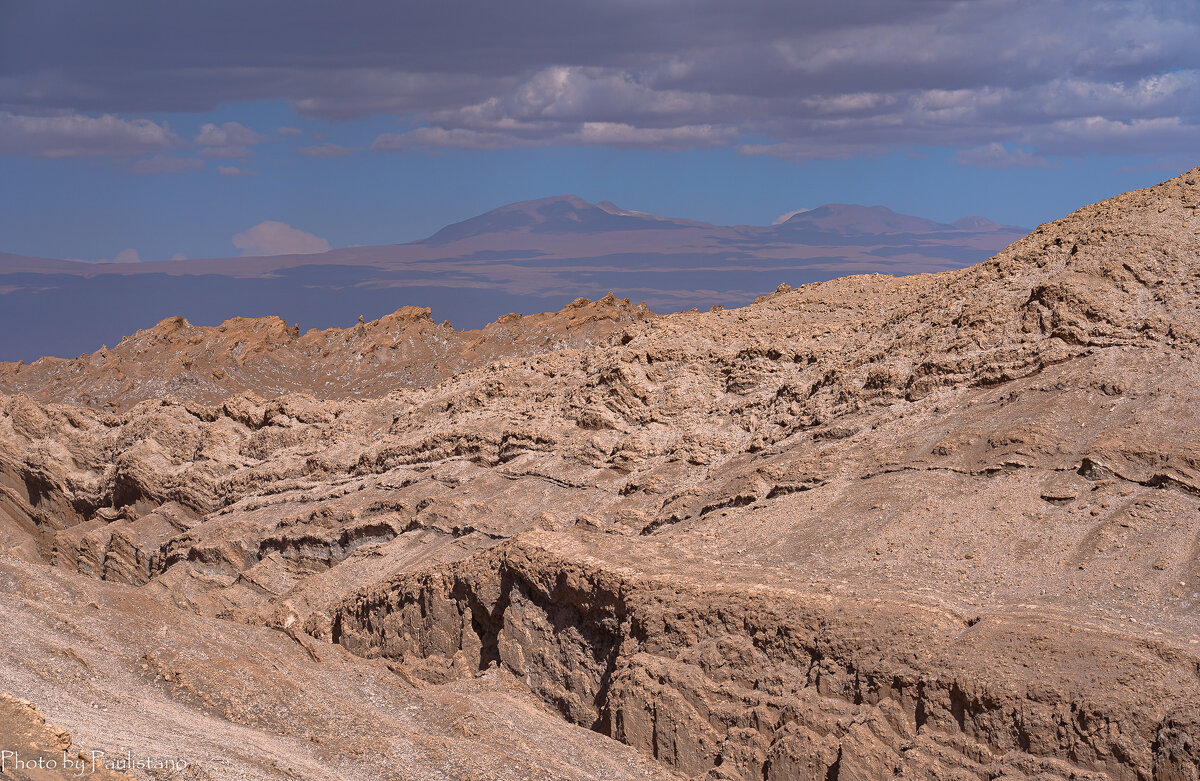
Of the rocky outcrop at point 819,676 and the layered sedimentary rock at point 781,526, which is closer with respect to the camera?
the rocky outcrop at point 819,676

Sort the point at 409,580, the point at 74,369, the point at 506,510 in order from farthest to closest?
1. the point at 74,369
2. the point at 506,510
3. the point at 409,580

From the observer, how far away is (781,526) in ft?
42.0

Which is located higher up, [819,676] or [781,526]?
[781,526]

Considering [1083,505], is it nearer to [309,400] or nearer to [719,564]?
[719,564]

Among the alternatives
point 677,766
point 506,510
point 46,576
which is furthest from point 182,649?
point 506,510

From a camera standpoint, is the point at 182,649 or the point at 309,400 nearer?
the point at 182,649

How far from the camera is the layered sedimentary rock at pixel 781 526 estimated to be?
9094mm

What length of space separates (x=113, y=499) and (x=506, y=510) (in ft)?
39.3

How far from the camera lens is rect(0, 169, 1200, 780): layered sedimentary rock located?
9094 millimetres

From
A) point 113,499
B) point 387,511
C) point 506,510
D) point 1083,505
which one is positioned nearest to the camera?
point 1083,505

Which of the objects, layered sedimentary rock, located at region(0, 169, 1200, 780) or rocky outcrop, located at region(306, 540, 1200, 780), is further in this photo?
layered sedimentary rock, located at region(0, 169, 1200, 780)

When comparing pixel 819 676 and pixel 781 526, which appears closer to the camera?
pixel 819 676

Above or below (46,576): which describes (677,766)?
below

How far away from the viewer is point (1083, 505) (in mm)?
11141
